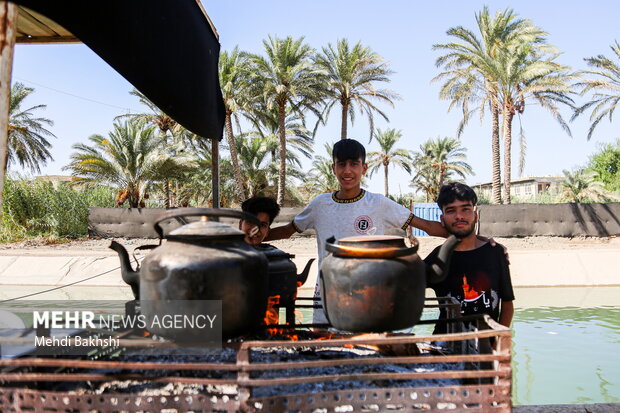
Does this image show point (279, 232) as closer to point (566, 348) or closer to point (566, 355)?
point (566, 355)

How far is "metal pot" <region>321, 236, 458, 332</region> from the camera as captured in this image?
1455 mm

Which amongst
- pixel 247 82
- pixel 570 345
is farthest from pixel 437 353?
pixel 247 82

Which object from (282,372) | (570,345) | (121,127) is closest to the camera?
(282,372)

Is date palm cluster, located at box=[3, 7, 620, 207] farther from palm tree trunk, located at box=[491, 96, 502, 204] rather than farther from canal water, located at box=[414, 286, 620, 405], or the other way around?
canal water, located at box=[414, 286, 620, 405]

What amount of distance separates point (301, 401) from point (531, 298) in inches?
351

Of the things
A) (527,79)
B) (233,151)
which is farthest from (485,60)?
(233,151)

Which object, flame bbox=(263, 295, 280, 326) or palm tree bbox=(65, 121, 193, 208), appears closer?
flame bbox=(263, 295, 280, 326)

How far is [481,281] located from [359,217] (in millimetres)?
827

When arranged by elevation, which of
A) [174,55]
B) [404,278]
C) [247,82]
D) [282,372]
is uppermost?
[247,82]

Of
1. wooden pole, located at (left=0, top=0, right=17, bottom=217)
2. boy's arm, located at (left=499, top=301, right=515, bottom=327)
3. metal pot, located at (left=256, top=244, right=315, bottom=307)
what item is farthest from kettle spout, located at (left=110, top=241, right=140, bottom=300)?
boy's arm, located at (left=499, top=301, right=515, bottom=327)

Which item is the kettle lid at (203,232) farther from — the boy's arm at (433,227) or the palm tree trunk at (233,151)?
the palm tree trunk at (233,151)

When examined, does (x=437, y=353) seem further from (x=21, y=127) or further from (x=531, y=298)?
(x=21, y=127)

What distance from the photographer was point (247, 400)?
1.43m

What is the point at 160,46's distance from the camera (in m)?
2.47
